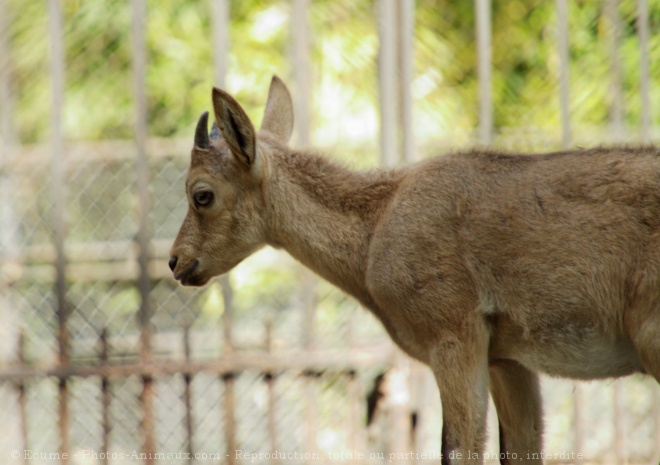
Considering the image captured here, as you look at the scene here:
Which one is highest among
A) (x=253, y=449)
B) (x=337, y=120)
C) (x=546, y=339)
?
(x=337, y=120)

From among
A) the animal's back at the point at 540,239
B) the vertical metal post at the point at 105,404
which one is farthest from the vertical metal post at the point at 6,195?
the animal's back at the point at 540,239

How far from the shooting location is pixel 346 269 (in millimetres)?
5961

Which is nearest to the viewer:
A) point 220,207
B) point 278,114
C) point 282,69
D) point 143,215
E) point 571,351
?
point 571,351

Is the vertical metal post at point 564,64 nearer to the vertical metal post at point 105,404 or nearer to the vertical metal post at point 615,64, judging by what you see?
the vertical metal post at point 615,64

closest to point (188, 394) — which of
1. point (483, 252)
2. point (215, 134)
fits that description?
point (215, 134)

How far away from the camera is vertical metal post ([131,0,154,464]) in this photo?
8.23 m

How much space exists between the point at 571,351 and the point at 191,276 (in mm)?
2267

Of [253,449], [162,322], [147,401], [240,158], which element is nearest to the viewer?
[240,158]

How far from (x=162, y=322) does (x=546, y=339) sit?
6589 millimetres

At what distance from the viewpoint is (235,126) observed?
5.73 metres

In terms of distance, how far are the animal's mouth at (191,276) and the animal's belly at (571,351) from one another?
1816mm

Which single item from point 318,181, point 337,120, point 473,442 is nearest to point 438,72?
point 337,120

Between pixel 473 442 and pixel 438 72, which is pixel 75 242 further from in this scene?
pixel 473 442

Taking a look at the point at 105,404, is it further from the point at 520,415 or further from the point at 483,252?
the point at 483,252
